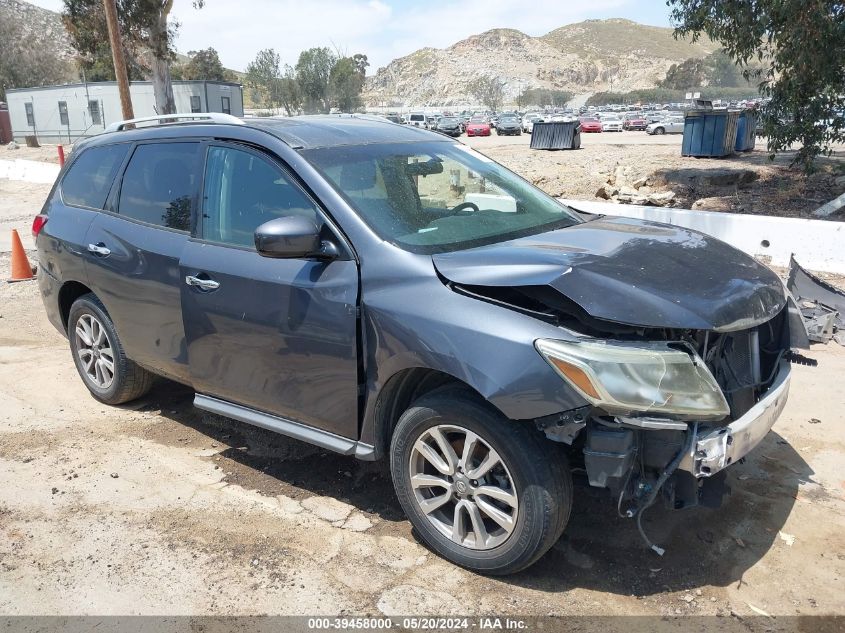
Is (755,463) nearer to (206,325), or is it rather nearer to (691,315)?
(691,315)

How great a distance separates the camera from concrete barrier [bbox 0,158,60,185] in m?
21.0

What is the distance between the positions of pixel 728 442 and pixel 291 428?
2.05 m

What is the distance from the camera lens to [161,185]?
432cm

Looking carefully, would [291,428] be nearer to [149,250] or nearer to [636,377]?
[149,250]

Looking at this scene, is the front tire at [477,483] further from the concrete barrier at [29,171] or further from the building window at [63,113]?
the building window at [63,113]

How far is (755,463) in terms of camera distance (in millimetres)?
4055

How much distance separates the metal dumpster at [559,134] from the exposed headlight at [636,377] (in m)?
24.0

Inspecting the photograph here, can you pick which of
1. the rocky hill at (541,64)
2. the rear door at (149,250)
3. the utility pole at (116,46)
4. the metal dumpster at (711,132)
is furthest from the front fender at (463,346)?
the rocky hill at (541,64)

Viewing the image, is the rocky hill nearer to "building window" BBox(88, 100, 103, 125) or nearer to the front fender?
"building window" BBox(88, 100, 103, 125)

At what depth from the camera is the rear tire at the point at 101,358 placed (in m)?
4.84

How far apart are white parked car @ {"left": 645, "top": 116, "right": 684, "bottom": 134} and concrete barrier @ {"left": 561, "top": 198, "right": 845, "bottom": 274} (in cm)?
3792

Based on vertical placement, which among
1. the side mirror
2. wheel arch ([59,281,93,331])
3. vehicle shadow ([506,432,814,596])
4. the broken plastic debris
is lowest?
vehicle shadow ([506,432,814,596])

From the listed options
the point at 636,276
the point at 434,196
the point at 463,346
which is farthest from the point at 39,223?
the point at 636,276

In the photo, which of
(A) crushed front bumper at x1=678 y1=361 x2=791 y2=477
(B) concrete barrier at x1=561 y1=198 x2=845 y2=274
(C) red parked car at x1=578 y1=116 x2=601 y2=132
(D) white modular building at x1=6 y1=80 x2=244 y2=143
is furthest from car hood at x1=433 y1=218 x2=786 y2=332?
(C) red parked car at x1=578 y1=116 x2=601 y2=132
